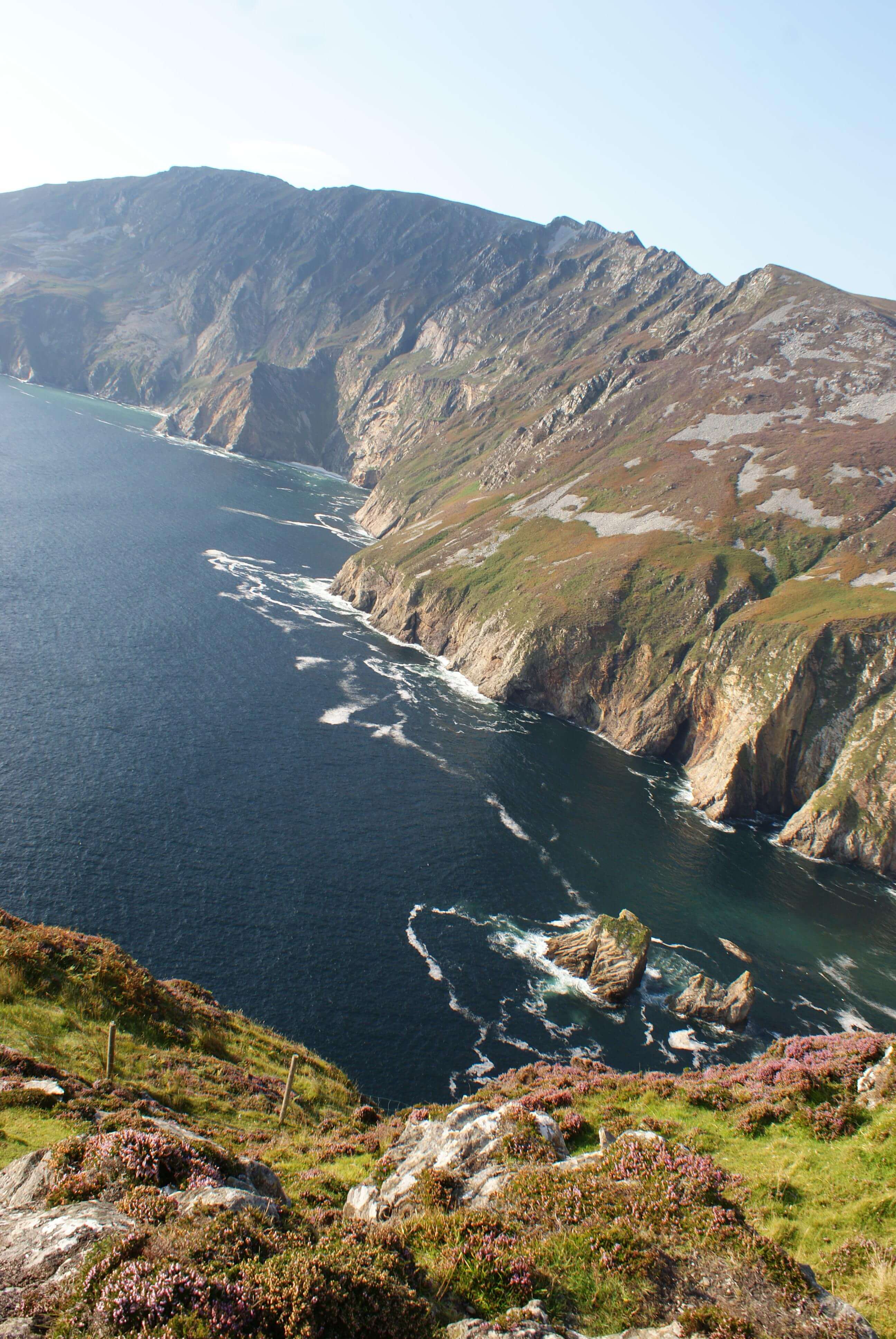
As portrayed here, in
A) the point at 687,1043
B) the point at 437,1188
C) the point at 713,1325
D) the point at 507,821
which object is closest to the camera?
the point at 713,1325

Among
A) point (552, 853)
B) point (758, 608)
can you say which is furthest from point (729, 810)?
point (758, 608)

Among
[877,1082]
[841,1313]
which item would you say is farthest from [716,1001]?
[841,1313]

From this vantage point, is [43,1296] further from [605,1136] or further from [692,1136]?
[692,1136]

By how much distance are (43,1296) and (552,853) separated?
2689 inches

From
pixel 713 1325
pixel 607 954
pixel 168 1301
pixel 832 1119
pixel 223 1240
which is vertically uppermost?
pixel 713 1325

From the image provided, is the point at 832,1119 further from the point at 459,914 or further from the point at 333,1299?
the point at 459,914

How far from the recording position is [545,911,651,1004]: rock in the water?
57875mm

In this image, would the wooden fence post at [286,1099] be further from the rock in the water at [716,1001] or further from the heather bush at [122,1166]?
the rock in the water at [716,1001]

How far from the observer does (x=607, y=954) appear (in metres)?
59.5

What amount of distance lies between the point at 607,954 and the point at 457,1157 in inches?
1603

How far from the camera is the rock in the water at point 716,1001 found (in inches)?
2218

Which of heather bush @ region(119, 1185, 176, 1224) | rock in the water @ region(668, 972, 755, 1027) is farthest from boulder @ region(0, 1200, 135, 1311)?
rock in the water @ region(668, 972, 755, 1027)

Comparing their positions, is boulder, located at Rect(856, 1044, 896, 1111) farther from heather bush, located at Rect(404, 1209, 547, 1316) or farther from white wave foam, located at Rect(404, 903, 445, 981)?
white wave foam, located at Rect(404, 903, 445, 981)

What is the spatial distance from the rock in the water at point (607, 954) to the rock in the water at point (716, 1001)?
4.12 meters
